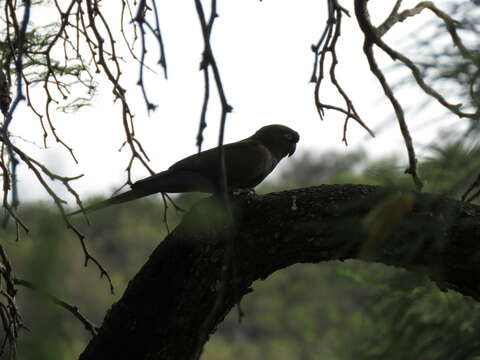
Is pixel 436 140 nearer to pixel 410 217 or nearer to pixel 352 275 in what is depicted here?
pixel 410 217

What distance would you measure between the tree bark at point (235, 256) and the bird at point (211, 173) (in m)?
0.51

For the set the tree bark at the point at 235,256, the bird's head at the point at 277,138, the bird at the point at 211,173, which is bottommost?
the tree bark at the point at 235,256

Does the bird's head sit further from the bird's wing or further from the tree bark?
the tree bark

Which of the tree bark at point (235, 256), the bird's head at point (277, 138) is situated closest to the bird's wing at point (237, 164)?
the bird's head at point (277, 138)

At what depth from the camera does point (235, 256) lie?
2.77m

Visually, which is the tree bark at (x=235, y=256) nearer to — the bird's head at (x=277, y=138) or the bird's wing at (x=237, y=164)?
the bird's wing at (x=237, y=164)

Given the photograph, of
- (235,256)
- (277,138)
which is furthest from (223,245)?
(277,138)

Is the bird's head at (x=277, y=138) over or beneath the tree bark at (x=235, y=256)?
over

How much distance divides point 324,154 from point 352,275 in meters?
52.6

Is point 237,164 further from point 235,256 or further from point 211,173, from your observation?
point 235,256

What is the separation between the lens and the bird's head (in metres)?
4.43

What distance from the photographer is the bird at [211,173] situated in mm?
3396

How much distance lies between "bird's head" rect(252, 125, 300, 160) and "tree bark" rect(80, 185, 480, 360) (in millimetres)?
1586

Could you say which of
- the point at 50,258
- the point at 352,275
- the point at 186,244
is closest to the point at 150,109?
the point at 186,244
